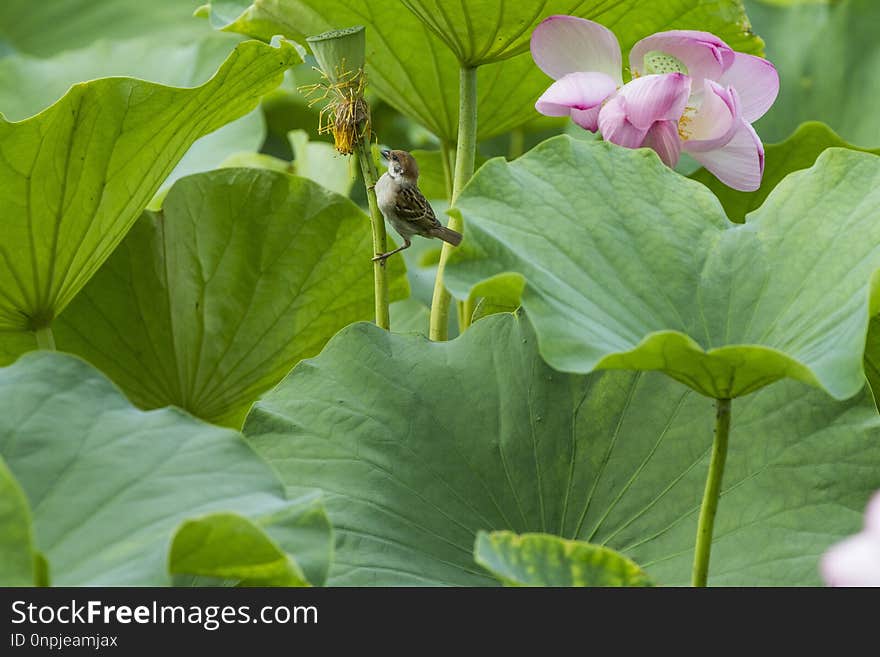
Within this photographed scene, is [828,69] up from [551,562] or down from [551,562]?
up

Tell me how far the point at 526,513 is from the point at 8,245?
0.49 m

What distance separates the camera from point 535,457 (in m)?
0.92

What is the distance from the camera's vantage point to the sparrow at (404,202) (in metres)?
0.94

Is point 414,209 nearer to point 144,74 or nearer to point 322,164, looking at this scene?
point 322,164

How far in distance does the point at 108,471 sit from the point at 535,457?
35 centimetres

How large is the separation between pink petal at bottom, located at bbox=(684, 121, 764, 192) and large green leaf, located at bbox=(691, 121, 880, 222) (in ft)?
0.82

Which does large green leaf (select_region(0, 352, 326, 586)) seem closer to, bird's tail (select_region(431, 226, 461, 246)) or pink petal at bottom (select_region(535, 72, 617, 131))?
bird's tail (select_region(431, 226, 461, 246))

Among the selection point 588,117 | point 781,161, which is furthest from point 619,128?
point 781,161

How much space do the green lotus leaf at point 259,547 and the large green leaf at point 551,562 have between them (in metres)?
0.11

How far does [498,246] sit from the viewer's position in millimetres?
803

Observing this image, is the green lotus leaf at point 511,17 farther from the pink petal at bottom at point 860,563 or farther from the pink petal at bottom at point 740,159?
the pink petal at bottom at point 860,563
